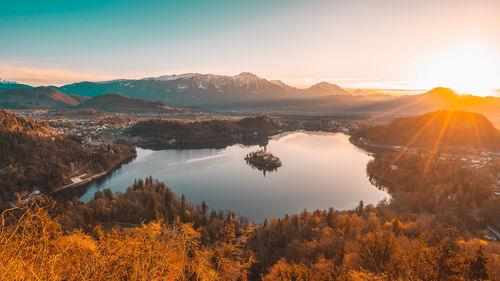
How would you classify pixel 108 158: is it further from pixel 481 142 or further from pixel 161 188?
pixel 481 142

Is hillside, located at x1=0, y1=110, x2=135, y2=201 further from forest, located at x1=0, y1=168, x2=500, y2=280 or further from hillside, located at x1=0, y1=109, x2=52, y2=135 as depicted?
forest, located at x1=0, y1=168, x2=500, y2=280

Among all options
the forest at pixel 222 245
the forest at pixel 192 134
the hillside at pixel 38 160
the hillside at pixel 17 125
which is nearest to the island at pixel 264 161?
the forest at pixel 222 245

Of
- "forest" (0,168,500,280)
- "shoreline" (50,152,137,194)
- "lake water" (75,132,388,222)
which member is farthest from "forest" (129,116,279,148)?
"forest" (0,168,500,280)

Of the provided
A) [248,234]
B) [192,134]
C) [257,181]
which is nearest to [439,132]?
[257,181]

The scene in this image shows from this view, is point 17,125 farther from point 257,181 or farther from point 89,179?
point 257,181

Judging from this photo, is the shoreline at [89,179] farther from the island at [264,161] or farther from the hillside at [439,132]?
the hillside at [439,132]
